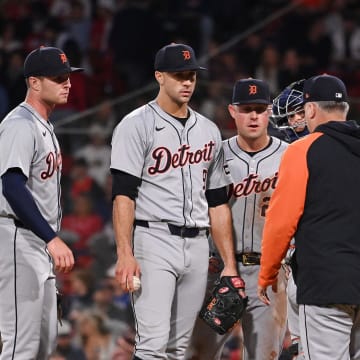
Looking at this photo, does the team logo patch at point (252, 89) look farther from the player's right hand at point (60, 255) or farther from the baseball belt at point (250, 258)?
the player's right hand at point (60, 255)

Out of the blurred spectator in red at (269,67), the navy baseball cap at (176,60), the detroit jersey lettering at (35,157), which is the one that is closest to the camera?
the detroit jersey lettering at (35,157)

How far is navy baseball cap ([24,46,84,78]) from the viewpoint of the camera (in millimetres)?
4949

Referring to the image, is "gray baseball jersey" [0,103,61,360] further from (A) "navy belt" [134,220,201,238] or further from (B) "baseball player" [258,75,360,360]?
(B) "baseball player" [258,75,360,360]

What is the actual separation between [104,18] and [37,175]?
22.4 feet

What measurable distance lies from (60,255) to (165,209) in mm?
703

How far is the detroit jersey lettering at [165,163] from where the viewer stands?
4.96 m

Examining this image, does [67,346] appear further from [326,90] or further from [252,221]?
[326,90]

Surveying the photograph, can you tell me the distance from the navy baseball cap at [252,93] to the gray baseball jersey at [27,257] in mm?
1183

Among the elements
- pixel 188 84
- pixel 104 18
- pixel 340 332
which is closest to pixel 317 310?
pixel 340 332

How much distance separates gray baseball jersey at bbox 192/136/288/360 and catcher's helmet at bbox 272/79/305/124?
0.27m

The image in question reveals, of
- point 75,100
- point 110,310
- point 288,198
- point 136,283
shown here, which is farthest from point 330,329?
→ point 75,100

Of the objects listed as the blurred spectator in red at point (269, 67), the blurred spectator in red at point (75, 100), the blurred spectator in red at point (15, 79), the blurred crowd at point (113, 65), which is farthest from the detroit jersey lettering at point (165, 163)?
the blurred spectator in red at point (15, 79)

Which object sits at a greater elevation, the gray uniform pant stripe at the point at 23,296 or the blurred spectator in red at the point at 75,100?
the blurred spectator in red at the point at 75,100

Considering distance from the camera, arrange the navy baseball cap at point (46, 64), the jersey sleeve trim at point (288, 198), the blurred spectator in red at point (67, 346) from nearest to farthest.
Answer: the jersey sleeve trim at point (288, 198) → the navy baseball cap at point (46, 64) → the blurred spectator in red at point (67, 346)
